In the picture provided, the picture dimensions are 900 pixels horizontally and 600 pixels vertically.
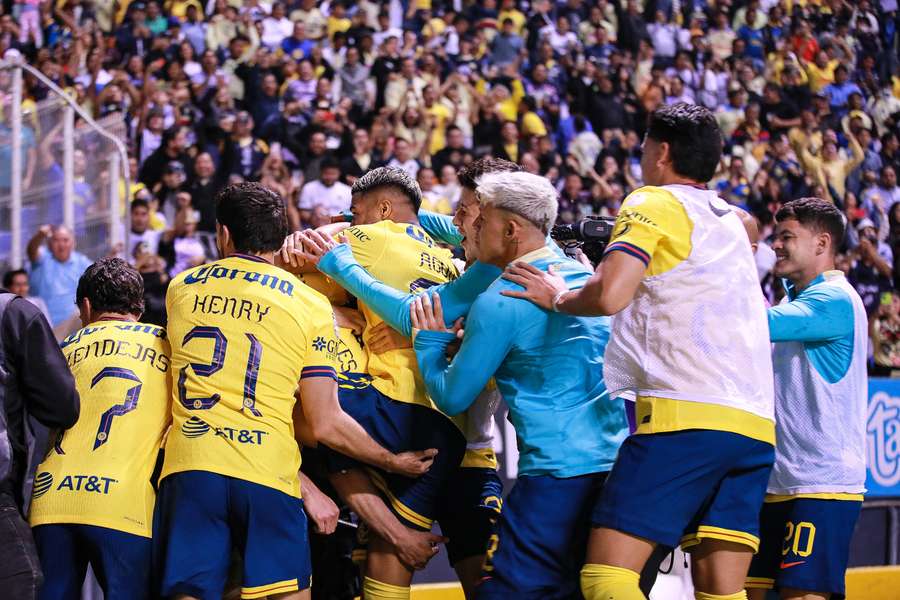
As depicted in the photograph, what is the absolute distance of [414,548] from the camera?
14.6 ft

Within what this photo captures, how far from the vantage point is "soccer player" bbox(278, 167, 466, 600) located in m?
4.49

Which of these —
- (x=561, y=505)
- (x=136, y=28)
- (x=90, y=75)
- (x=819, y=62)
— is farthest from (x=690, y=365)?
(x=819, y=62)

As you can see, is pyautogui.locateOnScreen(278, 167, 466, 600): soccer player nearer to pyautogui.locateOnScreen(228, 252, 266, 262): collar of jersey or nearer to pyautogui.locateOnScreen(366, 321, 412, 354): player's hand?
pyautogui.locateOnScreen(366, 321, 412, 354): player's hand

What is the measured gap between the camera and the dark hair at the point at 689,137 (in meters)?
3.84

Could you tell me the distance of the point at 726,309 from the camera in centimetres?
376

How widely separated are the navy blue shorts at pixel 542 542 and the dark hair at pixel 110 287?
1742 mm

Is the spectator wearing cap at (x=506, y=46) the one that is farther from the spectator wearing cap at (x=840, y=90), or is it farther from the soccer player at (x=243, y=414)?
the soccer player at (x=243, y=414)

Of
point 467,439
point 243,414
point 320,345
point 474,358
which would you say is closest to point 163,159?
point 467,439

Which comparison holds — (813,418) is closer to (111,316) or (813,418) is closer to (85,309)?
(111,316)

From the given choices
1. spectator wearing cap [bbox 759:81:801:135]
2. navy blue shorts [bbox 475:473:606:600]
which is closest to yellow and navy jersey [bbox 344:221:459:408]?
navy blue shorts [bbox 475:473:606:600]

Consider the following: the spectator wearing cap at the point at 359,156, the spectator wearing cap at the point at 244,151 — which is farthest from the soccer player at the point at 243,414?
the spectator wearing cap at the point at 359,156

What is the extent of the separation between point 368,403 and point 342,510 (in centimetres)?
109

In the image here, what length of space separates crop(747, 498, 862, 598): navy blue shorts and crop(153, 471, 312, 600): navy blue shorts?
203cm

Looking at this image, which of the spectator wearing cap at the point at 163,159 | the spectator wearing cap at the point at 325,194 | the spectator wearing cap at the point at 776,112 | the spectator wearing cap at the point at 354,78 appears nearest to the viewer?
the spectator wearing cap at the point at 163,159
